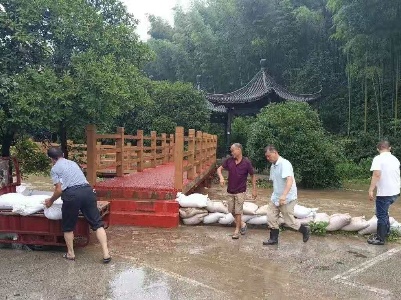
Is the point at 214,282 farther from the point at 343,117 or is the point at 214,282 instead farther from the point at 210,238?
the point at 343,117

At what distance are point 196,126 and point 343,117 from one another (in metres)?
9.38

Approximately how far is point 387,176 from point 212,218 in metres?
2.54

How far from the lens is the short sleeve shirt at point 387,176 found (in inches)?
225

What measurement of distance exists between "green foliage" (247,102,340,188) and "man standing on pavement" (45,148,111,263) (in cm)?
997

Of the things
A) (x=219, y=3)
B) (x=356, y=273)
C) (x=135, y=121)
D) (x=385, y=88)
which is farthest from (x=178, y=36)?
(x=356, y=273)

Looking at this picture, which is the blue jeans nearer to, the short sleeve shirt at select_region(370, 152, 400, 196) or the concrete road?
the short sleeve shirt at select_region(370, 152, 400, 196)

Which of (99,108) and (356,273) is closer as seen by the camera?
(356,273)

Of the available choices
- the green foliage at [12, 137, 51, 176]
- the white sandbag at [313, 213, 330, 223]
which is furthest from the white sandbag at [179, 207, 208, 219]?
the green foliage at [12, 137, 51, 176]

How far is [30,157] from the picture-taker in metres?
10.4

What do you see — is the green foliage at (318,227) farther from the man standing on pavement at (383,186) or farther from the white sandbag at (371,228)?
the man standing on pavement at (383,186)

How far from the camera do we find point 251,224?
6500mm

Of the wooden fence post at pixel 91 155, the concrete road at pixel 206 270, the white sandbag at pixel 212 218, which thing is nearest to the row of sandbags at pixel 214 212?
the white sandbag at pixel 212 218

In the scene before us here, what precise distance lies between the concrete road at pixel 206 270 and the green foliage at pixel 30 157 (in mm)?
5352

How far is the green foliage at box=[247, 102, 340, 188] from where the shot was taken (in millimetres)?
13797
